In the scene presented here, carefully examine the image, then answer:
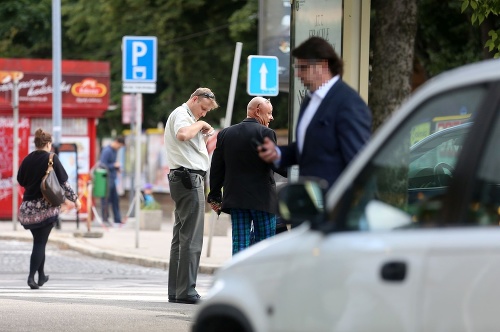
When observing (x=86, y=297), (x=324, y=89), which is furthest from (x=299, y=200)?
(x=86, y=297)

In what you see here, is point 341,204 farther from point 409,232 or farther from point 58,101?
point 58,101

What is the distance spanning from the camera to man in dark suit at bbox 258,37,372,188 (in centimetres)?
668

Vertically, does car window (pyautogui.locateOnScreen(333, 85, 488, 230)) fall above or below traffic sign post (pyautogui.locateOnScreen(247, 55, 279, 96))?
below

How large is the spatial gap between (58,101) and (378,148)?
75.1ft

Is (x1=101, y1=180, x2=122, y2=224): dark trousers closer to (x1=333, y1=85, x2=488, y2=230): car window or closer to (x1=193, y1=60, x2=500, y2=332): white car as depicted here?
(x1=193, y1=60, x2=500, y2=332): white car

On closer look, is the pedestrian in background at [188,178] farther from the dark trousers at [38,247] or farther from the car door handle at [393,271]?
the car door handle at [393,271]

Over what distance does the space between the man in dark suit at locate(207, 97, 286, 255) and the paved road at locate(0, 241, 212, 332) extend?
862 mm

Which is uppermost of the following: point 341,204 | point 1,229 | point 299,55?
point 299,55

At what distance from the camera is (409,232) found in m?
4.67

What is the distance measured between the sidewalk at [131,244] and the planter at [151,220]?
19cm

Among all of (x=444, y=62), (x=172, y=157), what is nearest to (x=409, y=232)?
(x=172, y=157)

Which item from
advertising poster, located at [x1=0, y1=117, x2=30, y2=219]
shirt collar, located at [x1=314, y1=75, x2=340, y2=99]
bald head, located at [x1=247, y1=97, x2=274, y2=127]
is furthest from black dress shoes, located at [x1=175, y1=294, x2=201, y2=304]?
advertising poster, located at [x1=0, y1=117, x2=30, y2=219]

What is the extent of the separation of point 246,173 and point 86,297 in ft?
10.2

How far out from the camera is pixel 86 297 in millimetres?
13031
